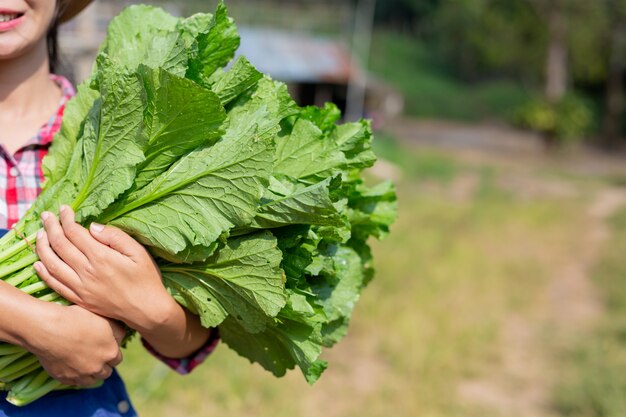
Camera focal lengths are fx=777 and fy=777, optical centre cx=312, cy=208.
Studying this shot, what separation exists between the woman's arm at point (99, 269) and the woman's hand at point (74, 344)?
0.10ft

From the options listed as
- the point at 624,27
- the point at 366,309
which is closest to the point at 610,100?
the point at 624,27

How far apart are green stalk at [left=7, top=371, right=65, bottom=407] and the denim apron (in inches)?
1.1

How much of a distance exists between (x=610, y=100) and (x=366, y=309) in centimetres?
2147

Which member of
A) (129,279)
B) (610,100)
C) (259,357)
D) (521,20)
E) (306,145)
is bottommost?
(610,100)

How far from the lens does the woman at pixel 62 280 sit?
4.36ft

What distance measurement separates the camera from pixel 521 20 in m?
23.7

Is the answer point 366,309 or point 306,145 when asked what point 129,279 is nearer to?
point 306,145

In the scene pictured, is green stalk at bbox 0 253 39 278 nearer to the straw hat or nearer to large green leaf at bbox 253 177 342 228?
large green leaf at bbox 253 177 342 228

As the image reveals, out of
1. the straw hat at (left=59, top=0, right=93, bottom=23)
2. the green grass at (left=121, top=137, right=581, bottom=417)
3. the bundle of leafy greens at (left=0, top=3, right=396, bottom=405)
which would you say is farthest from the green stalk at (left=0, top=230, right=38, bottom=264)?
the green grass at (left=121, top=137, right=581, bottom=417)

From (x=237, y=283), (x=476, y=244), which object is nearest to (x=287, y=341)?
(x=237, y=283)

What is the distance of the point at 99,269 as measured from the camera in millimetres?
1344

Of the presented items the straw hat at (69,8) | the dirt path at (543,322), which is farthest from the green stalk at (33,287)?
the dirt path at (543,322)

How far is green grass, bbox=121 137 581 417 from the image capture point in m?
4.62

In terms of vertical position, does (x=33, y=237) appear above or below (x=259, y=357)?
above
